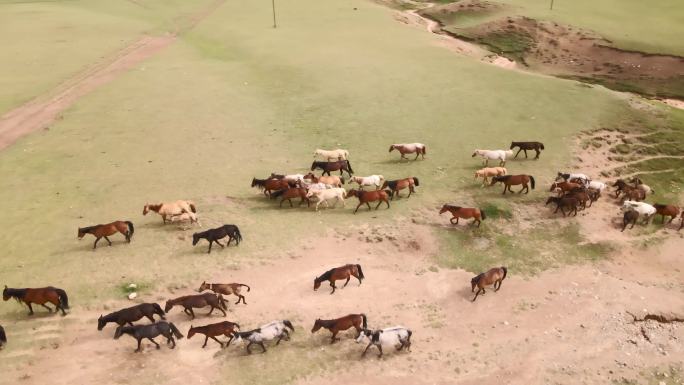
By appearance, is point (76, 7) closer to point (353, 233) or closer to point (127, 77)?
point (127, 77)

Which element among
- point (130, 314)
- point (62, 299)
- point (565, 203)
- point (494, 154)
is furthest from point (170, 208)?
point (565, 203)

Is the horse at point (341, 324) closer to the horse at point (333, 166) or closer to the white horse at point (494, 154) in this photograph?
the horse at point (333, 166)

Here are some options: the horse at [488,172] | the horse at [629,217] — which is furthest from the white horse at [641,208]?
the horse at [488,172]

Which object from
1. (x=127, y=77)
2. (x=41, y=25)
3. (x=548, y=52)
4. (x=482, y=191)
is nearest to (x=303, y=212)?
(x=482, y=191)

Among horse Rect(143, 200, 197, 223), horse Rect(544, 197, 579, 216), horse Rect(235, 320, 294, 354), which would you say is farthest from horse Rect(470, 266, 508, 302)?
horse Rect(143, 200, 197, 223)

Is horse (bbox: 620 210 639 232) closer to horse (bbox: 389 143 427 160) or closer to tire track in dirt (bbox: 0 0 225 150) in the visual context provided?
horse (bbox: 389 143 427 160)
